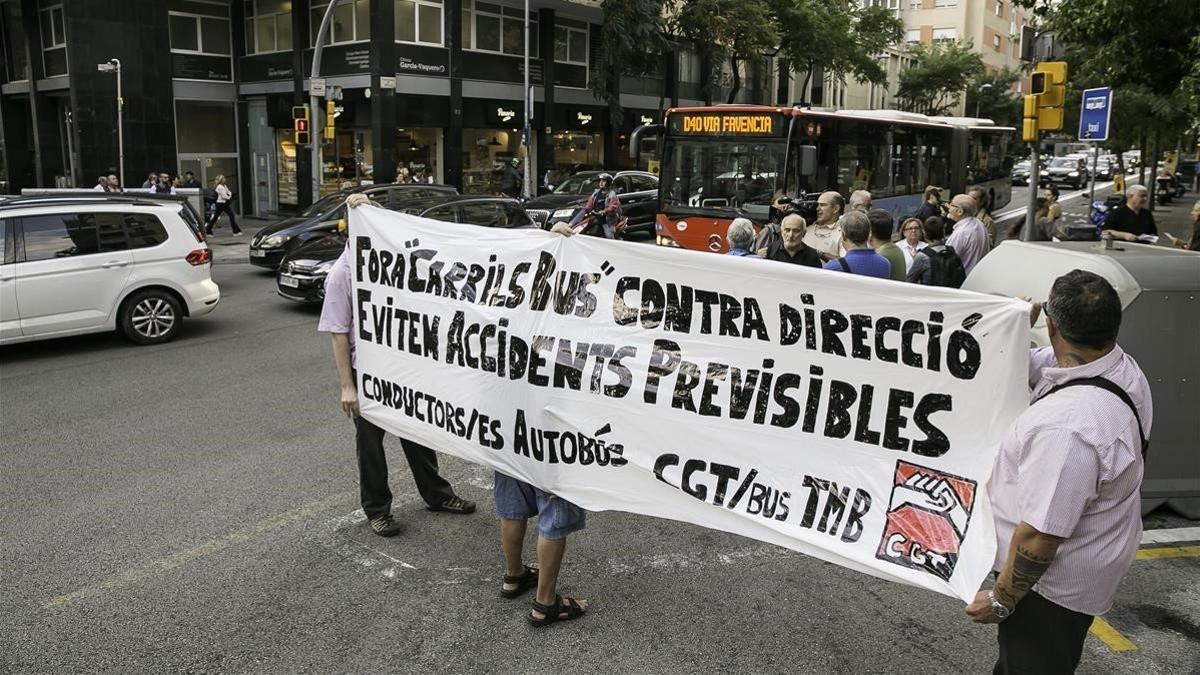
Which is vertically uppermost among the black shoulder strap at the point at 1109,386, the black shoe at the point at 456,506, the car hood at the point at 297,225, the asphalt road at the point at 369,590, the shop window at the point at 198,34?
the shop window at the point at 198,34

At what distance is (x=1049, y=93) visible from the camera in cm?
1166

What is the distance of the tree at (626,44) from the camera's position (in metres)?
31.8

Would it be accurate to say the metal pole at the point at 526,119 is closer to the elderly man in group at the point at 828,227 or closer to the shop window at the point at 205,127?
the shop window at the point at 205,127

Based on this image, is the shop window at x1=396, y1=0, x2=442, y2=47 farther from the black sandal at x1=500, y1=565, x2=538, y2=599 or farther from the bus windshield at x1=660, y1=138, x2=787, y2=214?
the black sandal at x1=500, y1=565, x2=538, y2=599

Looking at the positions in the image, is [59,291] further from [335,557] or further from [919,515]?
[919,515]

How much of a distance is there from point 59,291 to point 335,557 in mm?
6912

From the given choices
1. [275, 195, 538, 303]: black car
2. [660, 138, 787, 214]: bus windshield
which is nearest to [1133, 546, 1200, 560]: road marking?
[275, 195, 538, 303]: black car

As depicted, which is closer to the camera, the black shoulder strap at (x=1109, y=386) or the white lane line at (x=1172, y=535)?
the black shoulder strap at (x=1109, y=386)

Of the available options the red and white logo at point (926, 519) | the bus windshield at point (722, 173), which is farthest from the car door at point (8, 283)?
the red and white logo at point (926, 519)

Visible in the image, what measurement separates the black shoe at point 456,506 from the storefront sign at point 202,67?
28.7m

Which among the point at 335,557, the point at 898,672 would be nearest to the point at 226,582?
the point at 335,557

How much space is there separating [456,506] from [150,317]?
22.8 ft

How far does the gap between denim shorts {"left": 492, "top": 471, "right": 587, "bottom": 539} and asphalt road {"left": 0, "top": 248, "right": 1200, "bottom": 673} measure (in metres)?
0.48

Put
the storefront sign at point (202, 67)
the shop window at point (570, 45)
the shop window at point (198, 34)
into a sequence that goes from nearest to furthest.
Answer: the shop window at point (198, 34), the storefront sign at point (202, 67), the shop window at point (570, 45)
